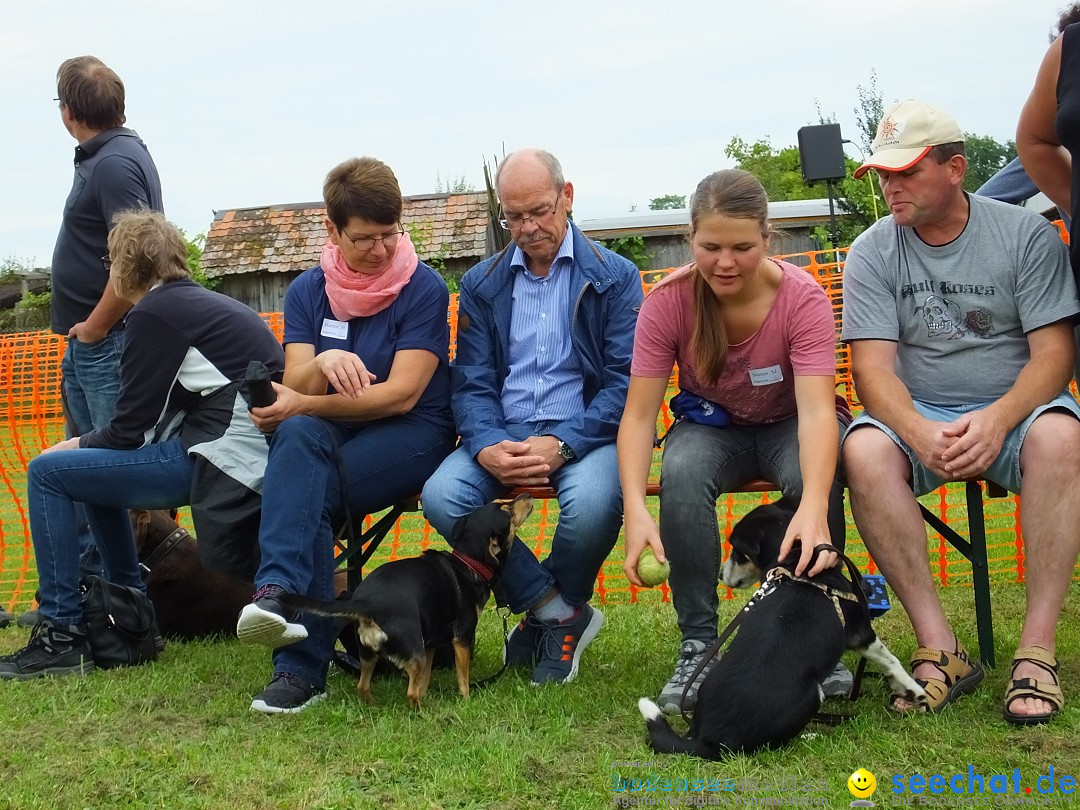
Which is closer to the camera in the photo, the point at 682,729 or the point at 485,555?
the point at 682,729

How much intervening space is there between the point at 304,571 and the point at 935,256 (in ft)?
8.02

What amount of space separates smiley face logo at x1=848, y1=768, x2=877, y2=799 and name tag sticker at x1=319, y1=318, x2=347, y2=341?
243 centimetres

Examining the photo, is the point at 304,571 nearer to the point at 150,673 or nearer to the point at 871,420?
the point at 150,673

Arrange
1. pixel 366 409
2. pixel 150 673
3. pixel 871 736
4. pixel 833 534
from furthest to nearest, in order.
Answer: pixel 150 673 < pixel 366 409 < pixel 833 534 < pixel 871 736

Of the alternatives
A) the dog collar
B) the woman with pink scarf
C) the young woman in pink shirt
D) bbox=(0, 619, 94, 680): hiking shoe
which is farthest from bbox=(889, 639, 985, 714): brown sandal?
the dog collar

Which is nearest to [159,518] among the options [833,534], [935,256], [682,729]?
[682,729]

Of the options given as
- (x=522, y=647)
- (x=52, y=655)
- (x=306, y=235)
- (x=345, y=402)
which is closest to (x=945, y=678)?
(x=522, y=647)

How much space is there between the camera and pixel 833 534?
3473 millimetres

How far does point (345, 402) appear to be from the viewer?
3.86 meters

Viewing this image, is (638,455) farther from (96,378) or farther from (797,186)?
(797,186)

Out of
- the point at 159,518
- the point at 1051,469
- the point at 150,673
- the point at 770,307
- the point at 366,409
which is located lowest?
the point at 150,673

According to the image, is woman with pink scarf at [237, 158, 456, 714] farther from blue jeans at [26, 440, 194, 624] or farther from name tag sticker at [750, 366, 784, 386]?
name tag sticker at [750, 366, 784, 386]

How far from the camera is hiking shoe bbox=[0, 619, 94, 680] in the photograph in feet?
13.7

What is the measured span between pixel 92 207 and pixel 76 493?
1.57m
